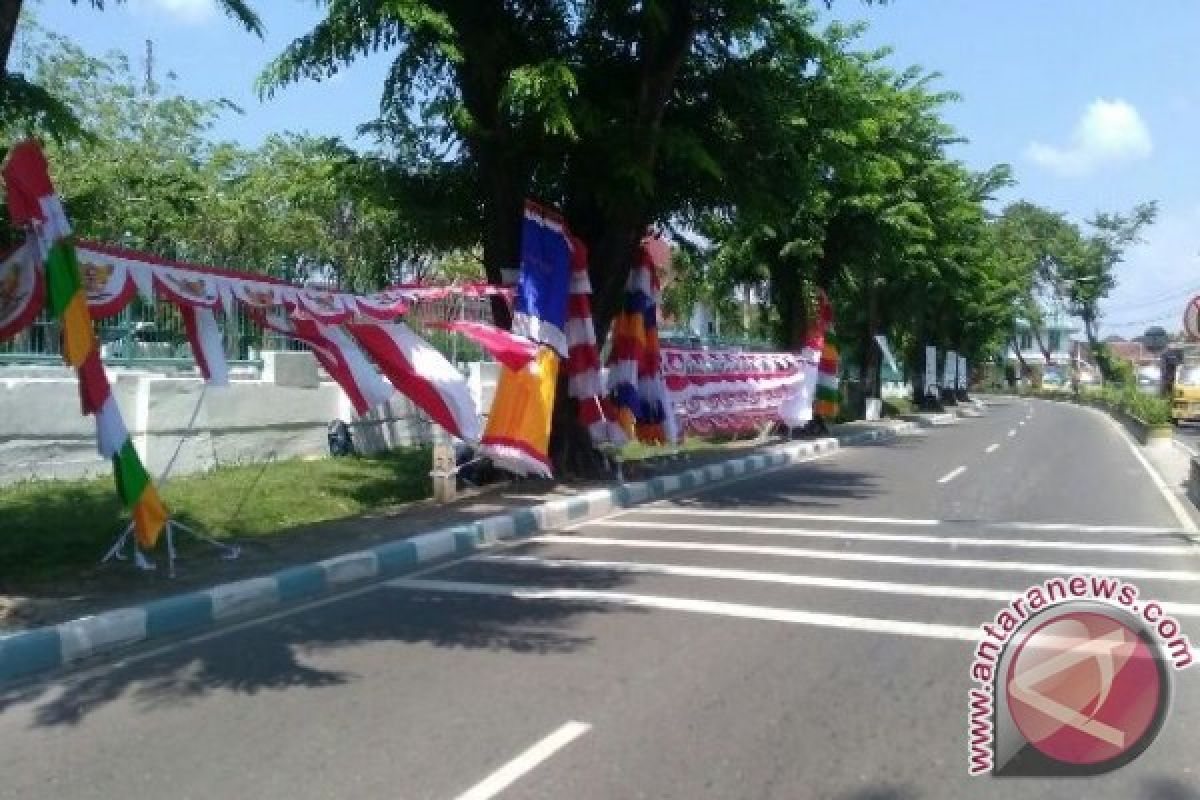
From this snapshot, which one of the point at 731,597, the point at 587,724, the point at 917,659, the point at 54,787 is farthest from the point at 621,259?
the point at 54,787

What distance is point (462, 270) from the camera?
35344 mm

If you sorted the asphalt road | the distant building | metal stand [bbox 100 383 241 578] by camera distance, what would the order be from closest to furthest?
1. the asphalt road
2. metal stand [bbox 100 383 241 578]
3. the distant building

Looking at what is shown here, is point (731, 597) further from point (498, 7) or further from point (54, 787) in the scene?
point (498, 7)

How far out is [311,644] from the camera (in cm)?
687

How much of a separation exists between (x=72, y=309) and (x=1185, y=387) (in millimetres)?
40718

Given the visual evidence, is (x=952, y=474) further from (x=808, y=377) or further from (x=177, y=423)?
(x=177, y=423)

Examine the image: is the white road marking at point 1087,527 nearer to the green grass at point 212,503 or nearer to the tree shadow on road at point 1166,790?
the green grass at point 212,503

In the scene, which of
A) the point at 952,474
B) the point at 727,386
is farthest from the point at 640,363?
the point at 727,386

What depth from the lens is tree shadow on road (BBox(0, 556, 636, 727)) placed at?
592 cm

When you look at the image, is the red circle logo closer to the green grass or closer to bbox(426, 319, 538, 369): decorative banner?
the green grass

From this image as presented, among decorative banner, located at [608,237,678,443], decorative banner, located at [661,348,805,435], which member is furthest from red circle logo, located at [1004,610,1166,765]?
decorative banner, located at [661,348,805,435]

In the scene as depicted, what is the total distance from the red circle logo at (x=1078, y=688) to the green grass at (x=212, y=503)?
701 centimetres

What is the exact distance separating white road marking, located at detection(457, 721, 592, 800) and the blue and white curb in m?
3.30

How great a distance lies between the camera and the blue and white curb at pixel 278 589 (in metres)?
6.55
